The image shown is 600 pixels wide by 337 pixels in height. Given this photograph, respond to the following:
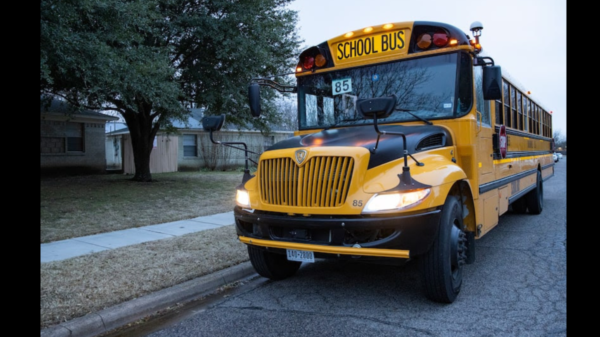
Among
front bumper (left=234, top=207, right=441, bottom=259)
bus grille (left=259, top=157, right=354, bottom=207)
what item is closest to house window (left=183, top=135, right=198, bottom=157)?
bus grille (left=259, top=157, right=354, bottom=207)

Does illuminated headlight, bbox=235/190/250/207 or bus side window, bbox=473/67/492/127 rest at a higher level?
bus side window, bbox=473/67/492/127

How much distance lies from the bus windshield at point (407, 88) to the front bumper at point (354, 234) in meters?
1.42

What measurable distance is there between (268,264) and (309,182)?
132 centimetres

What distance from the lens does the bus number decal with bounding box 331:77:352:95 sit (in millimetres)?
4930

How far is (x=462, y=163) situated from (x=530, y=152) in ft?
14.2

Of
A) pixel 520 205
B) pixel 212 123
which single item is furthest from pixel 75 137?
pixel 520 205

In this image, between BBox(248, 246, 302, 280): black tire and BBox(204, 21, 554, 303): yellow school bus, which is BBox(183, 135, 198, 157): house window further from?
BBox(248, 246, 302, 280): black tire

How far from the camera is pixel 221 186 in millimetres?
14453

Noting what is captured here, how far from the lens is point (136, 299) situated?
13.1ft

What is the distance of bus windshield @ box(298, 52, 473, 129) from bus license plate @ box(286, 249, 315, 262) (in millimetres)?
1700

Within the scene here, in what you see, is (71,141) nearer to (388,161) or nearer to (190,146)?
(190,146)
